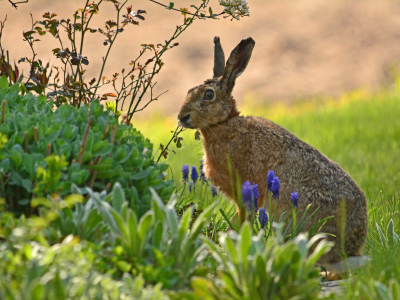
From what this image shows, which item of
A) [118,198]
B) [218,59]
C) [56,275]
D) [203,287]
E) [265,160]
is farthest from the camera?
[218,59]

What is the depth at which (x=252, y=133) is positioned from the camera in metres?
4.72

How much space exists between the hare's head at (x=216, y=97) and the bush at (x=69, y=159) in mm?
1478

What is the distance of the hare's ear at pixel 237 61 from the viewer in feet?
15.6

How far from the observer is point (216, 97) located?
490 centimetres

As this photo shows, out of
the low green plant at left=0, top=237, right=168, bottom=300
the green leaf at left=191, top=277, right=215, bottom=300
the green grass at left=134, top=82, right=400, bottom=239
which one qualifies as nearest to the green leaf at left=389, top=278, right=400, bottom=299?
the green leaf at left=191, top=277, right=215, bottom=300

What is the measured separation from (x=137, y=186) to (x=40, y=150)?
1.97 feet

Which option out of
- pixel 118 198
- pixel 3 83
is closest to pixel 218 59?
pixel 3 83

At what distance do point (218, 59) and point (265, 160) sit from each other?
4.02ft

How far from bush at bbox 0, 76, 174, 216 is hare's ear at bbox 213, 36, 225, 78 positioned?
1994mm

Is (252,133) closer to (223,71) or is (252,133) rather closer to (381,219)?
(223,71)

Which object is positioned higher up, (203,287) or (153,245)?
(153,245)

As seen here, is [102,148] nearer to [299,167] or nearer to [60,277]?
[60,277]

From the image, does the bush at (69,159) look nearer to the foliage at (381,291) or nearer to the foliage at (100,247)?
the foliage at (100,247)

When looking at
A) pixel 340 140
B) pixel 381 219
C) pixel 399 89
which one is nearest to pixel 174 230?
pixel 381 219
